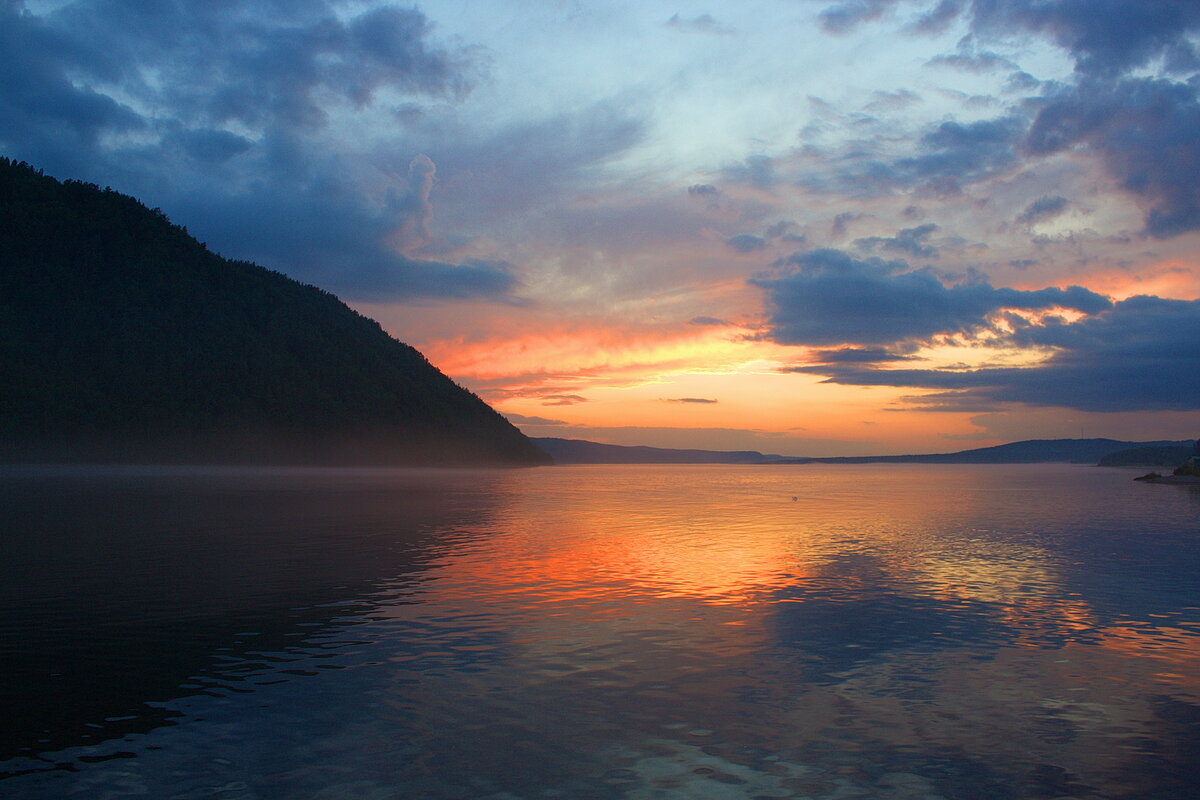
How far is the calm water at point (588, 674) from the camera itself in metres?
11.5

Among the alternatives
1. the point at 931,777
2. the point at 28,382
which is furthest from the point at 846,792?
the point at 28,382

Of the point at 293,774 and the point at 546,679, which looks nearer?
the point at 293,774

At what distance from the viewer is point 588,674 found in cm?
1653

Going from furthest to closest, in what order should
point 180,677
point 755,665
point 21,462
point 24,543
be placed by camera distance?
1. point 21,462
2. point 24,543
3. point 755,665
4. point 180,677

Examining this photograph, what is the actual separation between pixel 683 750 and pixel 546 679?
14.5ft

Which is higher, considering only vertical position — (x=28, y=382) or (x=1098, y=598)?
(x=28, y=382)

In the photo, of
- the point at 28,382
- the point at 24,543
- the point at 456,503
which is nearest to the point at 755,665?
the point at 24,543

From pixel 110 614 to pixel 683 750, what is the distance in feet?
55.7

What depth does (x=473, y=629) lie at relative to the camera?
20.4 metres

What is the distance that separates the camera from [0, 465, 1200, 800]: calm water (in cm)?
1146

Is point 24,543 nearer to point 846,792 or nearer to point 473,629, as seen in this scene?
point 473,629

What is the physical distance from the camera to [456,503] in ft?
240

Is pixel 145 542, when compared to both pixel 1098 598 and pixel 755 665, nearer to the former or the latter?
pixel 755 665

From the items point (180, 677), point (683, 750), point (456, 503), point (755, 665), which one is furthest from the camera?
point (456, 503)
